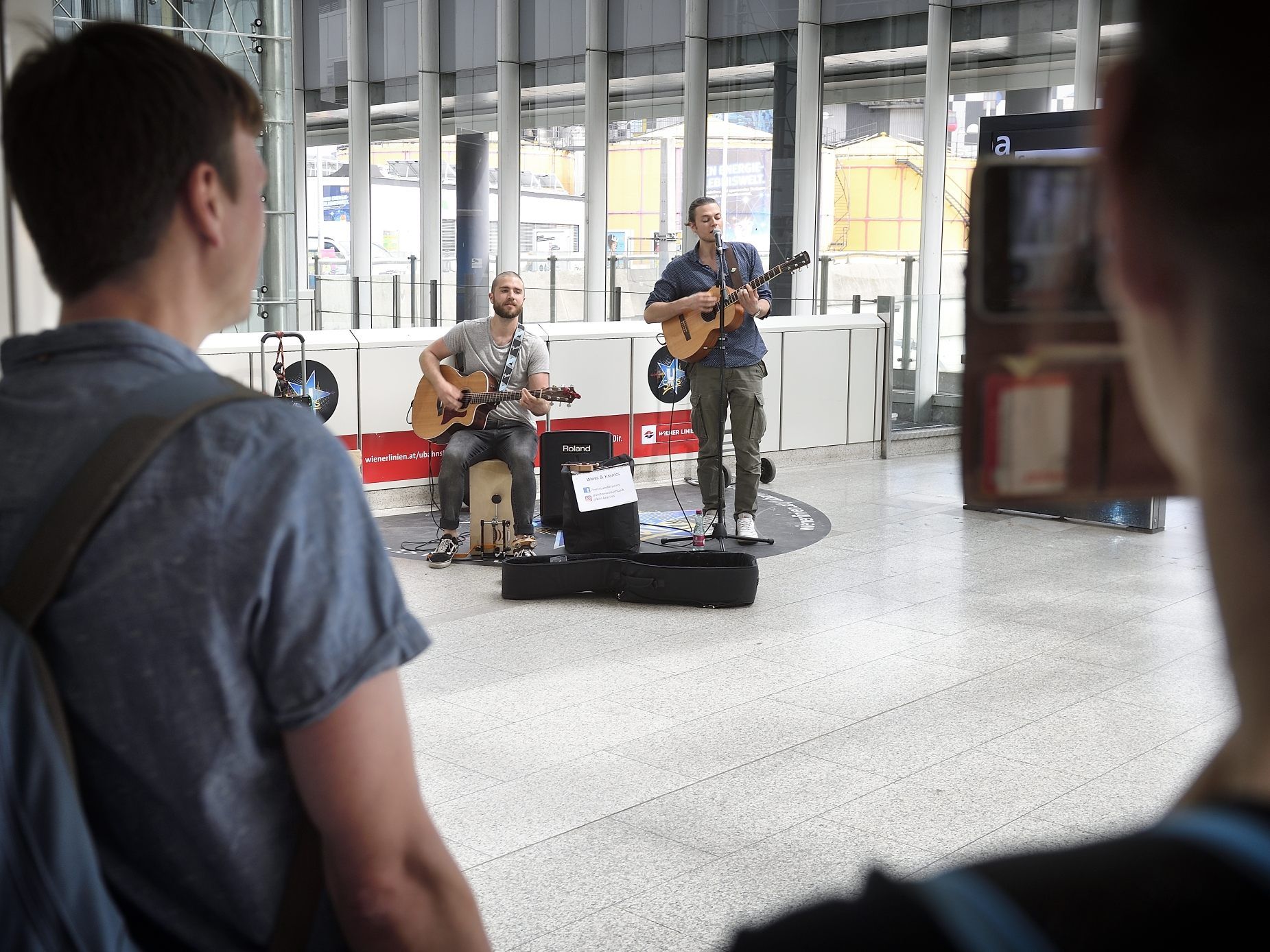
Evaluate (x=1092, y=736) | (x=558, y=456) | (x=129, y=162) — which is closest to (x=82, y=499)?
(x=129, y=162)

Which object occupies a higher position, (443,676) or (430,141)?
(430,141)

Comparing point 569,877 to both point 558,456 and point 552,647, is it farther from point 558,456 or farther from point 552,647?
Answer: point 558,456

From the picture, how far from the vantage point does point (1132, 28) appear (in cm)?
38

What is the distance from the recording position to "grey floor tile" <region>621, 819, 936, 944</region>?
3510mm

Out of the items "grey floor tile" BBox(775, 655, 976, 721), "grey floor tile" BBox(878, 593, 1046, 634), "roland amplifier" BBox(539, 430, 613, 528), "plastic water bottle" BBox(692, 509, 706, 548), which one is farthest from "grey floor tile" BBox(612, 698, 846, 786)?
"roland amplifier" BBox(539, 430, 613, 528)

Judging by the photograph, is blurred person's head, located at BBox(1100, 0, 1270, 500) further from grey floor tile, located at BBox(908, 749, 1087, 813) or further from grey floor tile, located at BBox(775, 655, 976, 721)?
grey floor tile, located at BBox(775, 655, 976, 721)

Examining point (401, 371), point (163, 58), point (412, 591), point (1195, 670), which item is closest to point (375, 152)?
point (401, 371)

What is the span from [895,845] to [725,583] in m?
3.14

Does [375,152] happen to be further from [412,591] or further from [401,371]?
[412,591]

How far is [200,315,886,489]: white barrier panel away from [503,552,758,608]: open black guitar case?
100 inches

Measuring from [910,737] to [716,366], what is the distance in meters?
4.17

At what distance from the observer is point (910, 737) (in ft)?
16.4

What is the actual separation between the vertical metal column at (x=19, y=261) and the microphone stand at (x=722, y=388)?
269 inches

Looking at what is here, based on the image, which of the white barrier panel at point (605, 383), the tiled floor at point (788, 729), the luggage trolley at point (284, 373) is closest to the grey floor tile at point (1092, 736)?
the tiled floor at point (788, 729)
